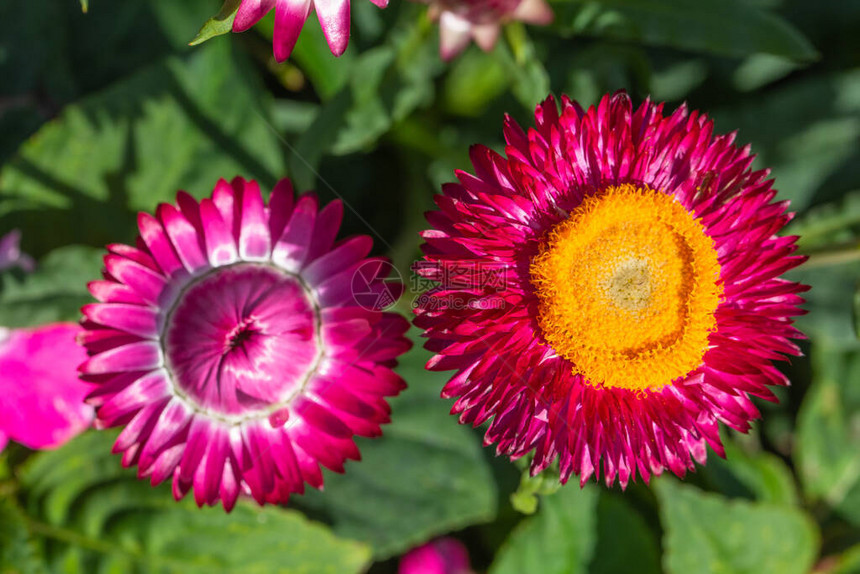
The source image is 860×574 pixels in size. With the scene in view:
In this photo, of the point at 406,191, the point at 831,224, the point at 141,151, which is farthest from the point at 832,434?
the point at 141,151

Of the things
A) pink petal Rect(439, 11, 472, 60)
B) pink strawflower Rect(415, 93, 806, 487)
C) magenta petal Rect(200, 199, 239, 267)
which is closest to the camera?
pink strawflower Rect(415, 93, 806, 487)

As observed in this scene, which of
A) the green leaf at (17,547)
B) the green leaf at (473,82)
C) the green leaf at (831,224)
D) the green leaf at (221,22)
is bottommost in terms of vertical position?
the green leaf at (17,547)

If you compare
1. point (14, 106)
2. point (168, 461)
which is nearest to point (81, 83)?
point (14, 106)

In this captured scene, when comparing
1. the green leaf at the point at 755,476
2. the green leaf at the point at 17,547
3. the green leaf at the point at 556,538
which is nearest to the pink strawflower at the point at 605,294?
the green leaf at the point at 556,538

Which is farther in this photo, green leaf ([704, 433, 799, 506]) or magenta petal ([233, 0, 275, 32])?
green leaf ([704, 433, 799, 506])

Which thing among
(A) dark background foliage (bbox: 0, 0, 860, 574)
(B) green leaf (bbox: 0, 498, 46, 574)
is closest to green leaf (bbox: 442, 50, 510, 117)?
(A) dark background foliage (bbox: 0, 0, 860, 574)

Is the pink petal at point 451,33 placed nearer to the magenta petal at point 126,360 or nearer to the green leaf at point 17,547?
the magenta petal at point 126,360

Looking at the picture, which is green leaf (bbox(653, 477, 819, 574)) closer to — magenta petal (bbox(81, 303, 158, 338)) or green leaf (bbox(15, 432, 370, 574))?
green leaf (bbox(15, 432, 370, 574))
